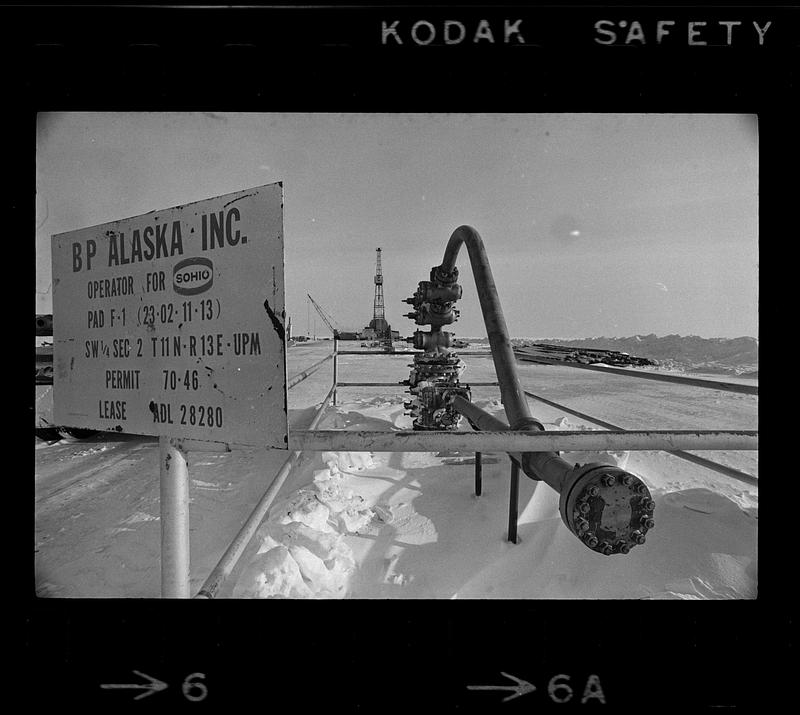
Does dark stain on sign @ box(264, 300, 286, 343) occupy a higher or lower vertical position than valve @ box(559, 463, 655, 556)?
higher

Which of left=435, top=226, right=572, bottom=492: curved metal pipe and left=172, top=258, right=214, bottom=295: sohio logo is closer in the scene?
left=172, top=258, right=214, bottom=295: sohio logo

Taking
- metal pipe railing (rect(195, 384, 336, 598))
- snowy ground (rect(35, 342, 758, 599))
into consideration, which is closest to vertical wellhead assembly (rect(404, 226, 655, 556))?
snowy ground (rect(35, 342, 758, 599))

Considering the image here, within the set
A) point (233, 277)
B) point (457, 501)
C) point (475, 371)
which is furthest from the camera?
point (475, 371)

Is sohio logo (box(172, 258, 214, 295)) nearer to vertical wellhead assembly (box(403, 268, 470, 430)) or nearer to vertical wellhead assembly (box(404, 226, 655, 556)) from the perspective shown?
vertical wellhead assembly (box(404, 226, 655, 556))

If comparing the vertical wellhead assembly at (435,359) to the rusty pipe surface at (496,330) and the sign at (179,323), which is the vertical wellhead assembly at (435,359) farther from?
the sign at (179,323)

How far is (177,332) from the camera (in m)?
1.26

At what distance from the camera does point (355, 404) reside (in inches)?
291

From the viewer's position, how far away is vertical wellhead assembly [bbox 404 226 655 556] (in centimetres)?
128

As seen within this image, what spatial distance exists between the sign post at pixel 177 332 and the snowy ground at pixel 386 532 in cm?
112

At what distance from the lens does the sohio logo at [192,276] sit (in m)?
1.22
